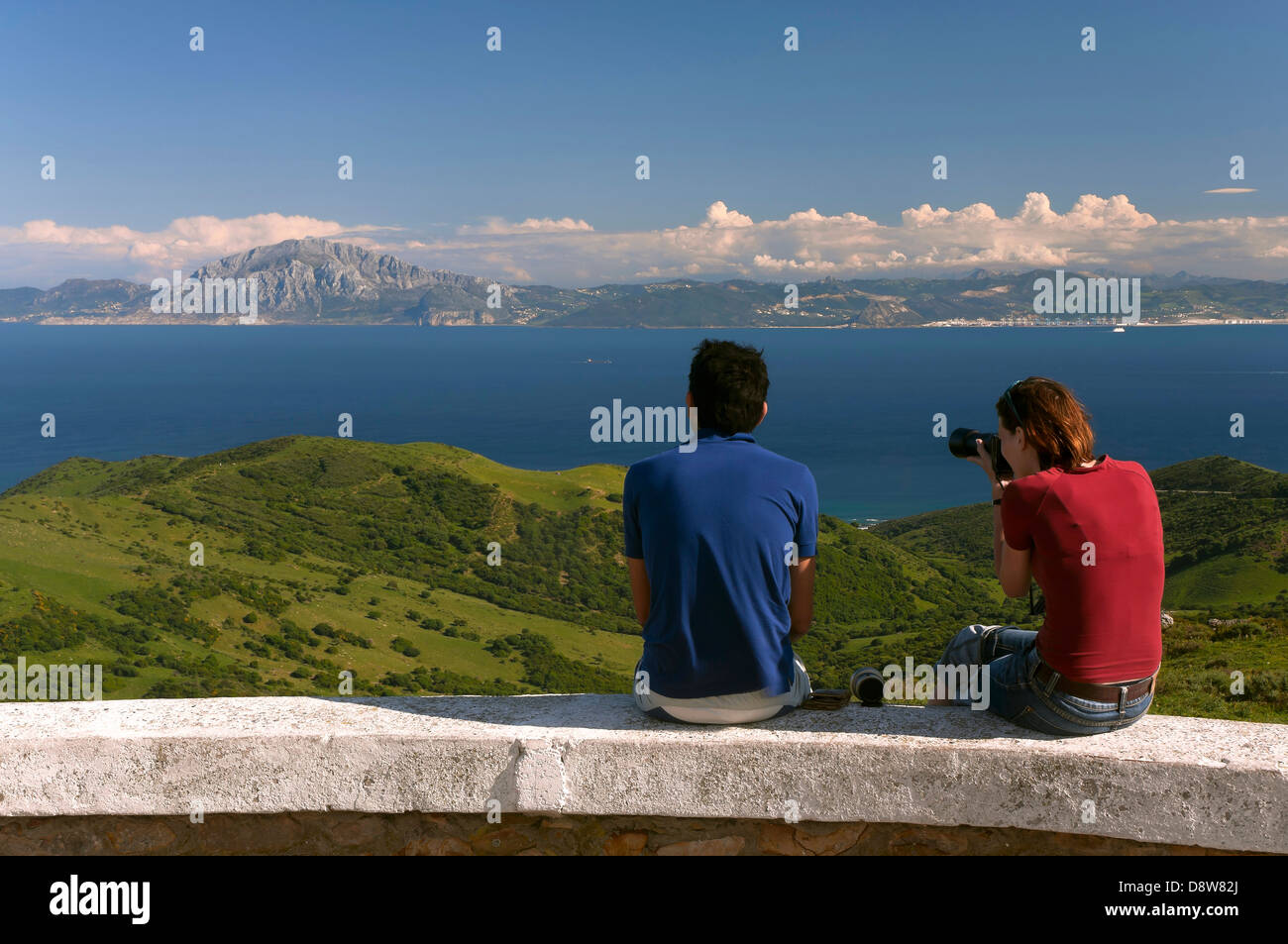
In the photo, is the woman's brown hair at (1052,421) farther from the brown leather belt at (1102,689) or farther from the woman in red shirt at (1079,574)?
the brown leather belt at (1102,689)

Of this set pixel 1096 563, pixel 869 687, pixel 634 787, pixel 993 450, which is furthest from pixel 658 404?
pixel 634 787

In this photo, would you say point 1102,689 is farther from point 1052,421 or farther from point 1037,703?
point 1052,421

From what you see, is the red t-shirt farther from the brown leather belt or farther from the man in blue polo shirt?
the man in blue polo shirt

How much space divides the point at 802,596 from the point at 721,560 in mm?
453

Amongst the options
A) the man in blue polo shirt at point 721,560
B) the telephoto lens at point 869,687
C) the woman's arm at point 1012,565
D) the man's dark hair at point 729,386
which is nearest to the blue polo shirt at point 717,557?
the man in blue polo shirt at point 721,560

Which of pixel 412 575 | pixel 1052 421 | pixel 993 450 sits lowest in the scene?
pixel 412 575

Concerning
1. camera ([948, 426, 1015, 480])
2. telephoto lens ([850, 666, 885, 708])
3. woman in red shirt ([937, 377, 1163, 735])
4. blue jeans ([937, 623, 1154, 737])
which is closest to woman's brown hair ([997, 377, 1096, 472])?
woman in red shirt ([937, 377, 1163, 735])

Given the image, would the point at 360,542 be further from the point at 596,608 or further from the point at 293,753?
the point at 293,753

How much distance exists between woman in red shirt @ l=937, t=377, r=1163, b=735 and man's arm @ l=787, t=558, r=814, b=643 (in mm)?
669

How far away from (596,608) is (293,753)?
64089mm

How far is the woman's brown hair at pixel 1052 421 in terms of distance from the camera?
315 centimetres

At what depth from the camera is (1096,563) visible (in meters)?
2.95

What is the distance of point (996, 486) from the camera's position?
3.53 m

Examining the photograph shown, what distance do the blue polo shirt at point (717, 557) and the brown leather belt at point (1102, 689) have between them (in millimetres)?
948
